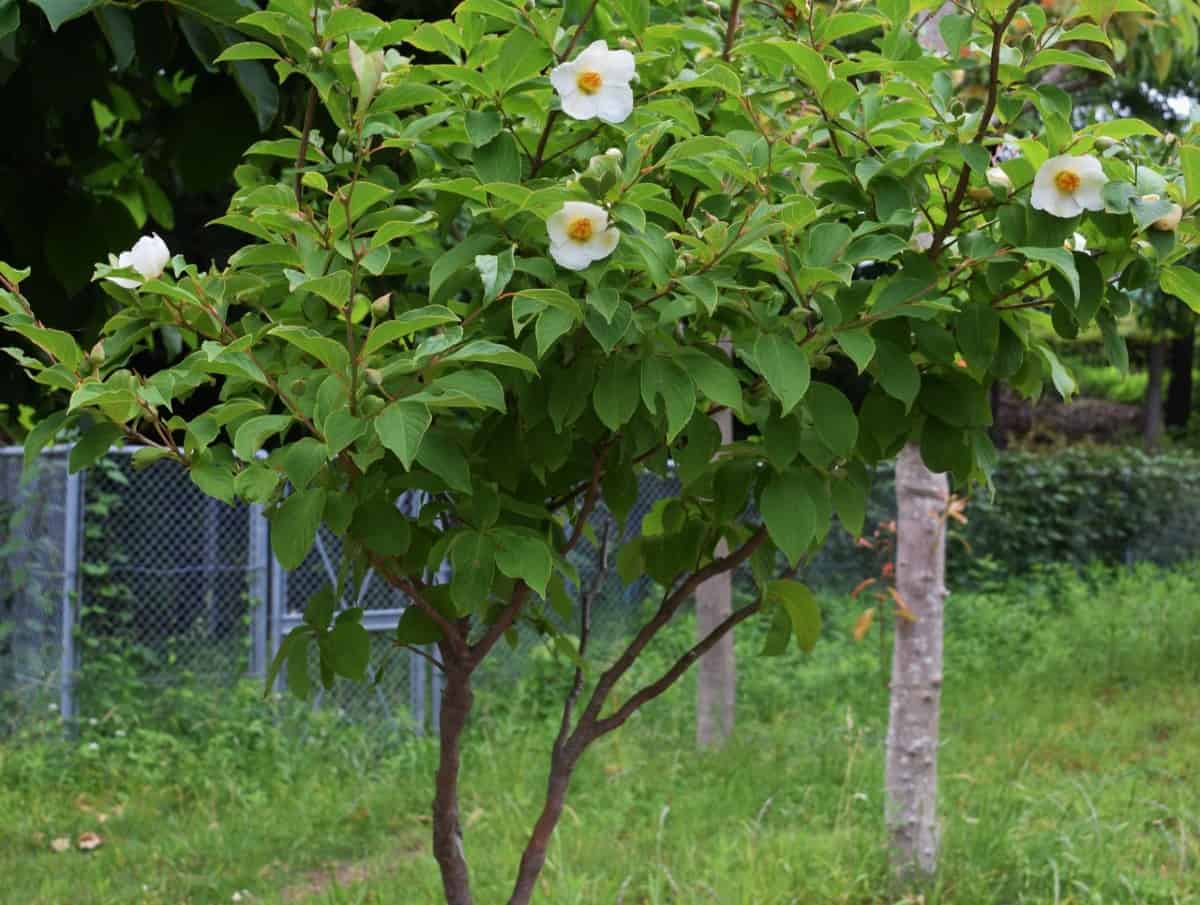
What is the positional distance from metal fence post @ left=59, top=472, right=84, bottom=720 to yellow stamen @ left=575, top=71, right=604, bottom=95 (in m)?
4.80

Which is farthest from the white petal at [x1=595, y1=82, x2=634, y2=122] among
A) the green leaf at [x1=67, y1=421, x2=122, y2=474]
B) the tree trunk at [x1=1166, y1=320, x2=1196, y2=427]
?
the tree trunk at [x1=1166, y1=320, x2=1196, y2=427]

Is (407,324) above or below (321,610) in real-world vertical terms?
above

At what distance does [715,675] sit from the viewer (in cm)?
509

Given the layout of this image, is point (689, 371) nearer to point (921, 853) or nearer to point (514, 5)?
point (514, 5)

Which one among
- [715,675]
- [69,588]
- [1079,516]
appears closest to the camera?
[715,675]

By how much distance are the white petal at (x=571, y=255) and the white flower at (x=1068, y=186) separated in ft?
1.33

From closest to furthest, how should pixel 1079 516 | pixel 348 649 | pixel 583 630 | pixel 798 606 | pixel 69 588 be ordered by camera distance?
pixel 348 649 → pixel 798 606 → pixel 583 630 → pixel 69 588 → pixel 1079 516

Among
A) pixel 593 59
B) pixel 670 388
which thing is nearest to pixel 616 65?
pixel 593 59

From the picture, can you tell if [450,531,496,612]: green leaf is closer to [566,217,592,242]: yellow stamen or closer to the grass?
[566,217,592,242]: yellow stamen

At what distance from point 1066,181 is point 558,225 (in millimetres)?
452

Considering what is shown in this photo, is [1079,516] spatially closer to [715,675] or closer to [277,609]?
[715,675]

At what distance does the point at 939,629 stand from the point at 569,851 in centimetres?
130

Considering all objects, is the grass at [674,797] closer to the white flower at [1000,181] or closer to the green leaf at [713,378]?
the green leaf at [713,378]

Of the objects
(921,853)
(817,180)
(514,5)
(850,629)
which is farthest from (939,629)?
(850,629)
